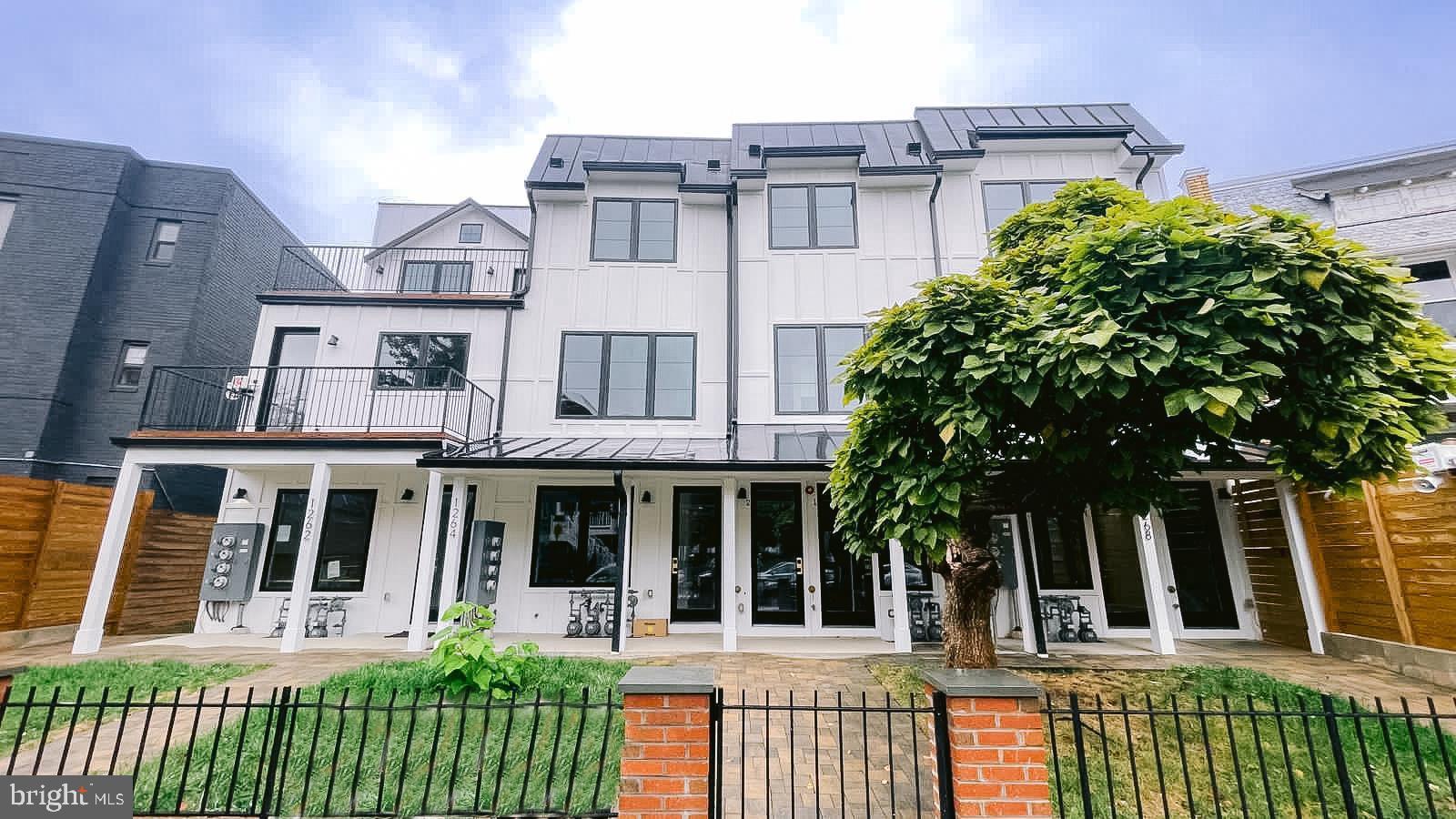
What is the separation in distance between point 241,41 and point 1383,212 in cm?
2940

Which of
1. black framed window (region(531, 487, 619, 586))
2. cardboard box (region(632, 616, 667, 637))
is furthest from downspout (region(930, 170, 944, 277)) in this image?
cardboard box (region(632, 616, 667, 637))

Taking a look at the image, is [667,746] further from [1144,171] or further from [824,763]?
[1144,171]

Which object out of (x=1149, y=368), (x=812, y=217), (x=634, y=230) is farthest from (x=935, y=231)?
(x=1149, y=368)

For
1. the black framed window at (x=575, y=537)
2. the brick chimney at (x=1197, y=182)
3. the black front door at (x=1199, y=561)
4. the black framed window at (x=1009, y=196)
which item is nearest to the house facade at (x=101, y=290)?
the black framed window at (x=575, y=537)

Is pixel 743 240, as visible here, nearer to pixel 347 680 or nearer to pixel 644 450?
pixel 644 450

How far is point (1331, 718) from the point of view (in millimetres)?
2885

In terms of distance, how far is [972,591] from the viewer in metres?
5.18

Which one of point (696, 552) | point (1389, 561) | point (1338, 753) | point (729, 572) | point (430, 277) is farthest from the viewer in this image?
point (430, 277)

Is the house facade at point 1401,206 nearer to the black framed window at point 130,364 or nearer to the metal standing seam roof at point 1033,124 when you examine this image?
the metal standing seam roof at point 1033,124

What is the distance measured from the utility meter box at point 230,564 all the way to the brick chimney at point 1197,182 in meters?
20.7

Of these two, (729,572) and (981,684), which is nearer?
(981,684)

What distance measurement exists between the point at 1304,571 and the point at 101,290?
2374cm

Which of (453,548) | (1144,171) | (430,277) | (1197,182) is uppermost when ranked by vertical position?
(1197,182)

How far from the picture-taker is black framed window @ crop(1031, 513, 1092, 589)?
9570 mm
